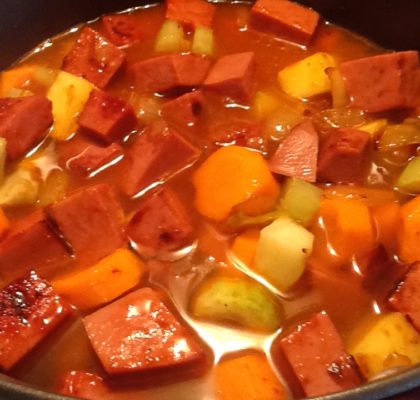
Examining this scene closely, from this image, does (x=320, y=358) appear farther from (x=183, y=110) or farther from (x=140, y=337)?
(x=183, y=110)

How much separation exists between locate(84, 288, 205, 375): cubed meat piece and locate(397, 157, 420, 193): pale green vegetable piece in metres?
0.91

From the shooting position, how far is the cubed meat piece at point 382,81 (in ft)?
8.26

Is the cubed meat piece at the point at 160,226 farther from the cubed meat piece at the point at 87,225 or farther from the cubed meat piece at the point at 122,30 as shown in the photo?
the cubed meat piece at the point at 122,30

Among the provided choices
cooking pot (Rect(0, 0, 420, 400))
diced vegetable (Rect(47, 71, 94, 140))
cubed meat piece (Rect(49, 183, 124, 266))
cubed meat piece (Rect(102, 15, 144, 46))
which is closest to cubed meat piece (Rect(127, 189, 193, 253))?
cubed meat piece (Rect(49, 183, 124, 266))

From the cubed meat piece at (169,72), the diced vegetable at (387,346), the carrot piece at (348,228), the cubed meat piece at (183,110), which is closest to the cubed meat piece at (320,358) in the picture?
the diced vegetable at (387,346)

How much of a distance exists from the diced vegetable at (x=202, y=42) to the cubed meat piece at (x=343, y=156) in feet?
2.26

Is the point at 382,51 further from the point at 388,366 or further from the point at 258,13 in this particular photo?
the point at 388,366

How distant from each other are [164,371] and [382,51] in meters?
1.69

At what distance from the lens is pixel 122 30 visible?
113 inches

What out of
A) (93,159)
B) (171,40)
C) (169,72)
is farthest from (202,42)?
(93,159)

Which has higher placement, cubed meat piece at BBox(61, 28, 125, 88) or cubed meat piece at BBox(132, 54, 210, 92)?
cubed meat piece at BBox(61, 28, 125, 88)

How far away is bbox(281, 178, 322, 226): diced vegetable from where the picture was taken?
7.24ft

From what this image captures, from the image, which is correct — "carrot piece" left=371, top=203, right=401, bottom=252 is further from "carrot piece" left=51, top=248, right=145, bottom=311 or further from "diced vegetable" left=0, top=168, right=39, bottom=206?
"diced vegetable" left=0, top=168, right=39, bottom=206

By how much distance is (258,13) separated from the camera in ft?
9.26
